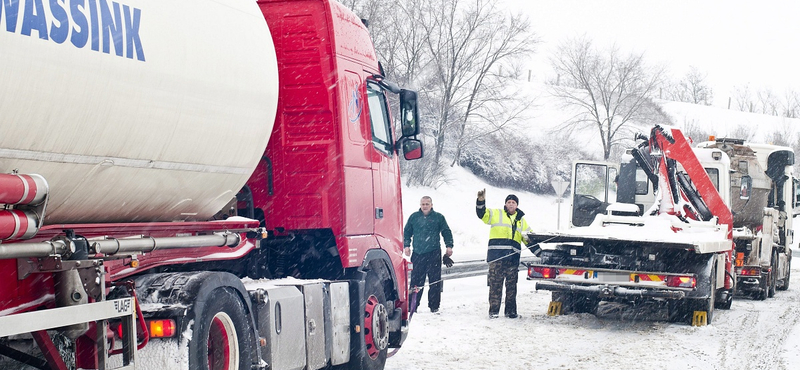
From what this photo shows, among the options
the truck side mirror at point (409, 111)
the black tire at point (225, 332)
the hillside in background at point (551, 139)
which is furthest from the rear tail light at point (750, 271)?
the hillside in background at point (551, 139)

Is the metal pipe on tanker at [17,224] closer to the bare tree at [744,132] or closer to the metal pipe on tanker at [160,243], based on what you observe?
the metal pipe on tanker at [160,243]

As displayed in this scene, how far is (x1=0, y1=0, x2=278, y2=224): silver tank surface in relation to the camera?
156 inches

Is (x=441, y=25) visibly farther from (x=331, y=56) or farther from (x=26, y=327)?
(x=26, y=327)

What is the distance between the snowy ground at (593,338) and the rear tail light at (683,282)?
551 mm

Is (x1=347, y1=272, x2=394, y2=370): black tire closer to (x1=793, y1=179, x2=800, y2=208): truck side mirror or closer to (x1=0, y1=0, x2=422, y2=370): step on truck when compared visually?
(x1=0, y1=0, x2=422, y2=370): step on truck

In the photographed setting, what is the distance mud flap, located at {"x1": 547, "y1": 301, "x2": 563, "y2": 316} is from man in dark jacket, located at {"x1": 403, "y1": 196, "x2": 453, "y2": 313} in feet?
4.92

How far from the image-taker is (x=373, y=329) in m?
8.00

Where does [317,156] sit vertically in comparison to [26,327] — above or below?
above

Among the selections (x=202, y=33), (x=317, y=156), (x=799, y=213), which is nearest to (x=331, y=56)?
(x=317, y=156)

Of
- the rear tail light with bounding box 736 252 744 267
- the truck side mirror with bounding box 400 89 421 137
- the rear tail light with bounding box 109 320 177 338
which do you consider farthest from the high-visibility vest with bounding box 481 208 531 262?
the rear tail light with bounding box 109 320 177 338

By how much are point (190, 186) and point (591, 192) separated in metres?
10.6

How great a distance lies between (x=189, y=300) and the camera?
17.2ft

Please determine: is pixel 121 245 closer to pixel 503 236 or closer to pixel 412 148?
pixel 412 148

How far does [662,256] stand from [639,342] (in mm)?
1817
